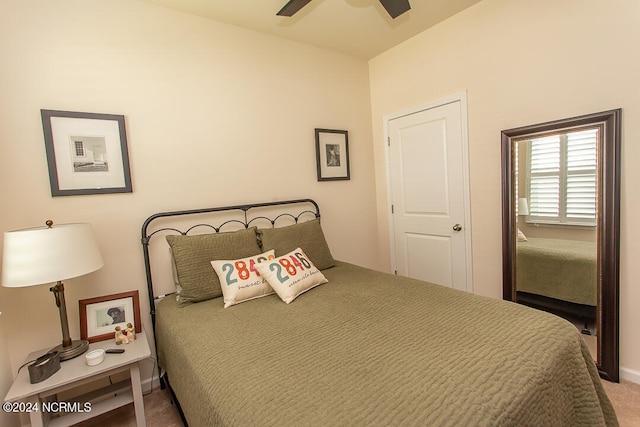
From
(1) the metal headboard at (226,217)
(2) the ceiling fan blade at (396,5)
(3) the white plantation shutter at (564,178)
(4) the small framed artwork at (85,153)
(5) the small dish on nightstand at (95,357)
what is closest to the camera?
(5) the small dish on nightstand at (95,357)

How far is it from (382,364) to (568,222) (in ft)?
5.96

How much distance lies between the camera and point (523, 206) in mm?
2299

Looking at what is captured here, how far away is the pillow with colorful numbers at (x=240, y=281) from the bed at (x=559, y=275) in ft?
6.21

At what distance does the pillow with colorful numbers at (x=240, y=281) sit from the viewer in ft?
6.10

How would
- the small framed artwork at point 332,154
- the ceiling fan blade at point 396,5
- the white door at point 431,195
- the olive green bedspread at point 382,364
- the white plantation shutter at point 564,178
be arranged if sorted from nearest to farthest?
1. the olive green bedspread at point 382,364
2. the ceiling fan blade at point 396,5
3. the white plantation shutter at point 564,178
4. the white door at point 431,195
5. the small framed artwork at point 332,154

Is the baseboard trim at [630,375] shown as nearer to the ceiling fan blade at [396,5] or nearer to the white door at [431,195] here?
the white door at [431,195]

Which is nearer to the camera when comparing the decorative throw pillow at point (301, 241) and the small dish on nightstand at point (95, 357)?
the small dish on nightstand at point (95, 357)

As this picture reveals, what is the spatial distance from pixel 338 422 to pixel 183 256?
144 centimetres

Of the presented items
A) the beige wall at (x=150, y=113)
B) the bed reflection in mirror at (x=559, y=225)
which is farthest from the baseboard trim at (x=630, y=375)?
the beige wall at (x=150, y=113)

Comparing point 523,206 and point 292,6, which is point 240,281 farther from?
point 523,206

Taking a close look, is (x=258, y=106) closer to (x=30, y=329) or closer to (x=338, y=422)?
(x=30, y=329)

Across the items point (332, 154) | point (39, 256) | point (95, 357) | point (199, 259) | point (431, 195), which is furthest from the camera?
point (332, 154)

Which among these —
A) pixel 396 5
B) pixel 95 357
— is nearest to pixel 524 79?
pixel 396 5

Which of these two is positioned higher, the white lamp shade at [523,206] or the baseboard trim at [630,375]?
the white lamp shade at [523,206]
